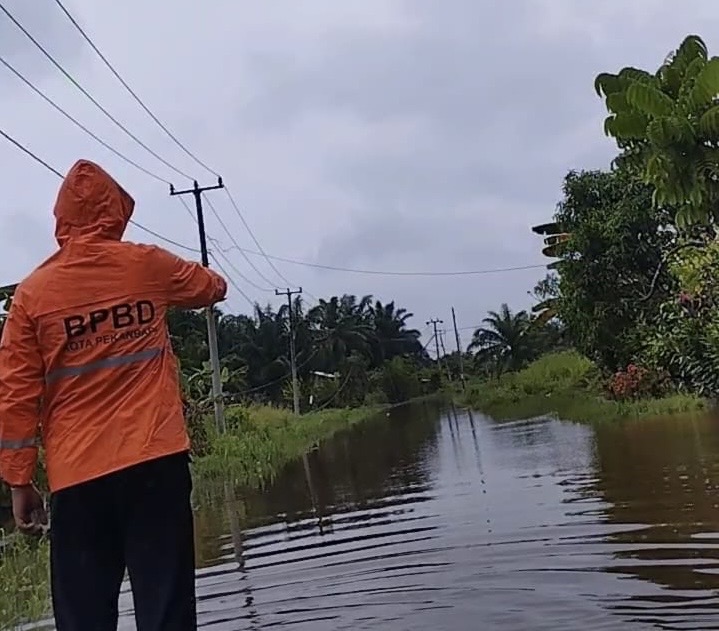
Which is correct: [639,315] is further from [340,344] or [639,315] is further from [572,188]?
[340,344]

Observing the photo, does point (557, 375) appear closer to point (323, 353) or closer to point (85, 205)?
point (323, 353)

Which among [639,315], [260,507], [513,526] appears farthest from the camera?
[639,315]

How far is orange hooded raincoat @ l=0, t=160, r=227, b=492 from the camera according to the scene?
325 centimetres

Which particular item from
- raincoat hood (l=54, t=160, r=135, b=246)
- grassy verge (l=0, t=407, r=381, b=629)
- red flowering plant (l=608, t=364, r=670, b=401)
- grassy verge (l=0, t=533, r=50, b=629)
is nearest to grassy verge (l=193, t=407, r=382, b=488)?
grassy verge (l=0, t=407, r=381, b=629)

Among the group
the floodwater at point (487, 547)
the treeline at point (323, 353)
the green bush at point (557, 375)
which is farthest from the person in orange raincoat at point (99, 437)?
the treeline at point (323, 353)

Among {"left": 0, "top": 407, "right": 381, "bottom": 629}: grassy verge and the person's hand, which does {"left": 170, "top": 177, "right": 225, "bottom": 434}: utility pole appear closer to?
{"left": 0, "top": 407, "right": 381, "bottom": 629}: grassy verge

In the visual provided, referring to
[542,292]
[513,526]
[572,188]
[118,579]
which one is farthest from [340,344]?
[118,579]

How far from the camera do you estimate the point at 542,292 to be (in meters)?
39.6

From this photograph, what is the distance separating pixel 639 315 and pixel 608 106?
44.1 feet

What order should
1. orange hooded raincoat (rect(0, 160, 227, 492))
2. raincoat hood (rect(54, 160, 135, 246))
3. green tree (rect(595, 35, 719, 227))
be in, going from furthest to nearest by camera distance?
1. green tree (rect(595, 35, 719, 227))
2. raincoat hood (rect(54, 160, 135, 246))
3. orange hooded raincoat (rect(0, 160, 227, 492))

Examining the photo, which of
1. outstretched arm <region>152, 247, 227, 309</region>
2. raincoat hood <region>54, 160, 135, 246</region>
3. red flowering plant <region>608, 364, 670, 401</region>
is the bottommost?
red flowering plant <region>608, 364, 670, 401</region>

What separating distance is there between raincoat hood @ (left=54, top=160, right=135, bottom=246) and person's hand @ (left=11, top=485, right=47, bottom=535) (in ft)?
2.61

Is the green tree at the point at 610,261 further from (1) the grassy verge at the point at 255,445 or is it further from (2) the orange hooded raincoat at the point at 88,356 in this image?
(2) the orange hooded raincoat at the point at 88,356

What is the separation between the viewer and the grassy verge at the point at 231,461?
732 cm
